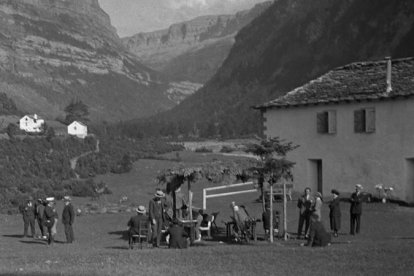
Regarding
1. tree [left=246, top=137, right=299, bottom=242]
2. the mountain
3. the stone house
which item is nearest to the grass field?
tree [left=246, top=137, right=299, bottom=242]

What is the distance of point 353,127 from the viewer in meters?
32.5

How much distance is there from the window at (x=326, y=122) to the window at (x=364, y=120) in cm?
118

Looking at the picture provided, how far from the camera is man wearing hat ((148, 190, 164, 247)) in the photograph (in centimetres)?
2133

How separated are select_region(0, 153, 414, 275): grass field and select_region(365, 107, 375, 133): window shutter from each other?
4741 millimetres

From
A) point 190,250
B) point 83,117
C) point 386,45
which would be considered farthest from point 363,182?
point 83,117

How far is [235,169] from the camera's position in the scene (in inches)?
942

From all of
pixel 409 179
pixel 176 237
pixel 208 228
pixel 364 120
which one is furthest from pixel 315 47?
pixel 176 237

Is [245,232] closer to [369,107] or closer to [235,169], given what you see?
[235,169]

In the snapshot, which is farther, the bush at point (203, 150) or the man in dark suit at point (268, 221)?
the bush at point (203, 150)

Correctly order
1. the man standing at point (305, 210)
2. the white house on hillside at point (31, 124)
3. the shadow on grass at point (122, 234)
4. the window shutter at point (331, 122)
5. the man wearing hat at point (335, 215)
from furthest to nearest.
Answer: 1. the white house on hillside at point (31, 124)
2. the window shutter at point (331, 122)
3. the shadow on grass at point (122, 234)
4. the man wearing hat at point (335, 215)
5. the man standing at point (305, 210)

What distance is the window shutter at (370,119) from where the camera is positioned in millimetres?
31767

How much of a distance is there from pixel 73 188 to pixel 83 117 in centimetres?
10031

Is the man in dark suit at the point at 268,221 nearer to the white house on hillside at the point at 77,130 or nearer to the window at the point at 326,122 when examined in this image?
the window at the point at 326,122

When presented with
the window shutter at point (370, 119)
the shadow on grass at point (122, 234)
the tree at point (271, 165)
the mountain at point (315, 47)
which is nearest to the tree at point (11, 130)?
the window shutter at point (370, 119)
